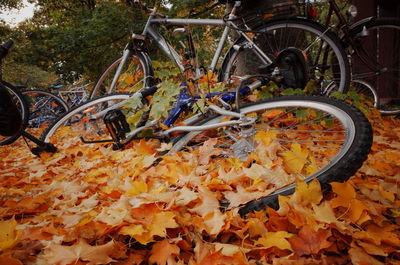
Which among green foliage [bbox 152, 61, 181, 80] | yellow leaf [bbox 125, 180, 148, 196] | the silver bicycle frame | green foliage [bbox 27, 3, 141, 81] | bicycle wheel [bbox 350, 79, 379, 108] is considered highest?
green foliage [bbox 27, 3, 141, 81]

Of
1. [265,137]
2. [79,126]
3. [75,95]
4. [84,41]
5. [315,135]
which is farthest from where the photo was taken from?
[75,95]

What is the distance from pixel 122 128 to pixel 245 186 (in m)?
1.27

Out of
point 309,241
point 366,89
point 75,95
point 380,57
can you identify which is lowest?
point 366,89

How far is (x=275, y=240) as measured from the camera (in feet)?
2.85

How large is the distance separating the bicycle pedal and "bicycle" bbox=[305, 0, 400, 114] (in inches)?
79.2

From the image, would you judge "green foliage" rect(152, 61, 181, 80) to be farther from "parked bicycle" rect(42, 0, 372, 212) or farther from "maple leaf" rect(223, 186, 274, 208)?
"maple leaf" rect(223, 186, 274, 208)

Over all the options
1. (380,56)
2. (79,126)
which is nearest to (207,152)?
(79,126)

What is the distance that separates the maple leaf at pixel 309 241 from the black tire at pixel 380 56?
225 cm

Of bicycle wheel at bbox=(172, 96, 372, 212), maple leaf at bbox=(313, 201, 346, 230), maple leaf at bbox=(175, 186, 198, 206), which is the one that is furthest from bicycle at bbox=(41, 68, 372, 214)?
maple leaf at bbox=(175, 186, 198, 206)

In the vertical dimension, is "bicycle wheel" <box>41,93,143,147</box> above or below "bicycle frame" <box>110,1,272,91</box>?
below

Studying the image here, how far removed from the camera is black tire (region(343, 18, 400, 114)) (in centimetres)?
230

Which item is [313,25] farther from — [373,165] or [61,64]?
[61,64]

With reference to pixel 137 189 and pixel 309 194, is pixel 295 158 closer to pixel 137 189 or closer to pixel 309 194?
pixel 309 194

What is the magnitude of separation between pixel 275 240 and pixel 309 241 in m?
0.12
